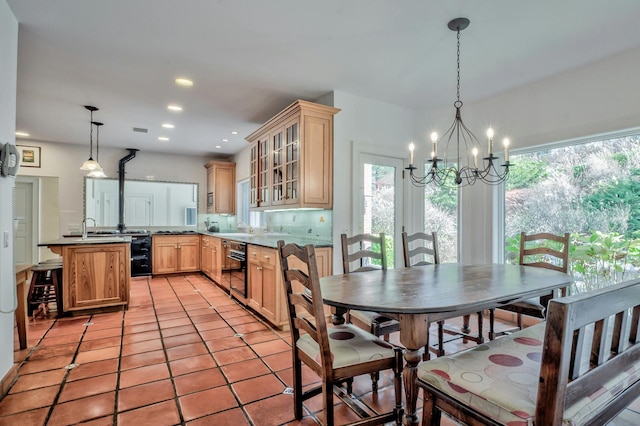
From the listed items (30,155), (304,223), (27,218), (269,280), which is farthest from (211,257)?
(30,155)

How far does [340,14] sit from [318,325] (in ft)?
6.67

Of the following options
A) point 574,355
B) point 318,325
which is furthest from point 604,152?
point 318,325

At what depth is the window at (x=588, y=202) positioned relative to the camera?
288cm

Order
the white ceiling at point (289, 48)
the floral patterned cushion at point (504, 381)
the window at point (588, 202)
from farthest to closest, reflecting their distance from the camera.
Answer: the window at point (588, 202)
the white ceiling at point (289, 48)
the floral patterned cushion at point (504, 381)

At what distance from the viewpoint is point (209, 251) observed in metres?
5.90

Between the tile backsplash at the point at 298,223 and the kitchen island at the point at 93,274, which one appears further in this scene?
the tile backsplash at the point at 298,223

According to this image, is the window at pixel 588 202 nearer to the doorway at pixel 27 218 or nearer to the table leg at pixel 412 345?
the table leg at pixel 412 345

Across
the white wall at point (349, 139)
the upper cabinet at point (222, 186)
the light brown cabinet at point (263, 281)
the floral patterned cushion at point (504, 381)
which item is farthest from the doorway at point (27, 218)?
the floral patterned cushion at point (504, 381)

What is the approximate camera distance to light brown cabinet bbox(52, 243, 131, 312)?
12.1 ft

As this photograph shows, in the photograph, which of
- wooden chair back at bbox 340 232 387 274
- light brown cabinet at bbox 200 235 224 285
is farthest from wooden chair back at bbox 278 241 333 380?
light brown cabinet at bbox 200 235 224 285

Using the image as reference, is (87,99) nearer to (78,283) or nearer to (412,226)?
(78,283)

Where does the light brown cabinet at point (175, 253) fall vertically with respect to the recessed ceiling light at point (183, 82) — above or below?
below

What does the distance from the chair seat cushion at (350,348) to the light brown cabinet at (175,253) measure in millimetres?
5285

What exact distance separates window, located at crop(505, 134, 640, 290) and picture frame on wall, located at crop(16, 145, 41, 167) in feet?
25.3
